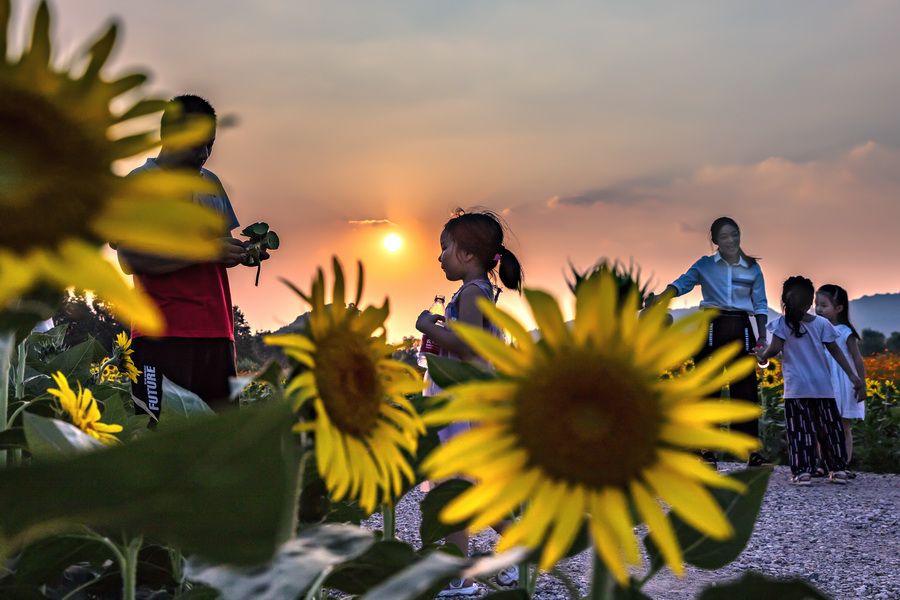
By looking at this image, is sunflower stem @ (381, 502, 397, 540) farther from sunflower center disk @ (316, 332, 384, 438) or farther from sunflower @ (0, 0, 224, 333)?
sunflower @ (0, 0, 224, 333)

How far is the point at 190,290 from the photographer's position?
251cm

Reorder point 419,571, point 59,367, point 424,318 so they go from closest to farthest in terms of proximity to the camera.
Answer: point 419,571 < point 59,367 < point 424,318

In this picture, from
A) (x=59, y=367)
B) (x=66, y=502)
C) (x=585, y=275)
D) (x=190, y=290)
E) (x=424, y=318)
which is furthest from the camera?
(x=424, y=318)

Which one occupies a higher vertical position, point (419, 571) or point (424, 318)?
point (424, 318)

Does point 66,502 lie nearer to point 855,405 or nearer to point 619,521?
point 619,521

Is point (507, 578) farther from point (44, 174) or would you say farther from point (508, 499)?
point (44, 174)

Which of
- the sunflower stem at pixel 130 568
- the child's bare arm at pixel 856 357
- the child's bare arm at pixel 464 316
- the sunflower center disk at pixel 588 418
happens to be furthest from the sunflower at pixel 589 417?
the child's bare arm at pixel 856 357

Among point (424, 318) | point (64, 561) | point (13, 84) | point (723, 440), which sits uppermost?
point (424, 318)

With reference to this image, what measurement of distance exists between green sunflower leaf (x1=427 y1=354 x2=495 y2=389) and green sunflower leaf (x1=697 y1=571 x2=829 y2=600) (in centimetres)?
18

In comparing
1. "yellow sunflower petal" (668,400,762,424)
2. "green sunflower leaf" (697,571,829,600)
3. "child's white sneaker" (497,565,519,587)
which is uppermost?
"yellow sunflower petal" (668,400,762,424)

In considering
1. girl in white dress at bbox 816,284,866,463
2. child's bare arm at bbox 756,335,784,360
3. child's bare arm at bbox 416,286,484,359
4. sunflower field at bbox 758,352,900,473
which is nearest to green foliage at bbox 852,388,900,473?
sunflower field at bbox 758,352,900,473

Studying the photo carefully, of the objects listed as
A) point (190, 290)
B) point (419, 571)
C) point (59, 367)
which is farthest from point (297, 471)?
point (190, 290)

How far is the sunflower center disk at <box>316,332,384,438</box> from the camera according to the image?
0.54 m

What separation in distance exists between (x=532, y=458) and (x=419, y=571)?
108 mm
